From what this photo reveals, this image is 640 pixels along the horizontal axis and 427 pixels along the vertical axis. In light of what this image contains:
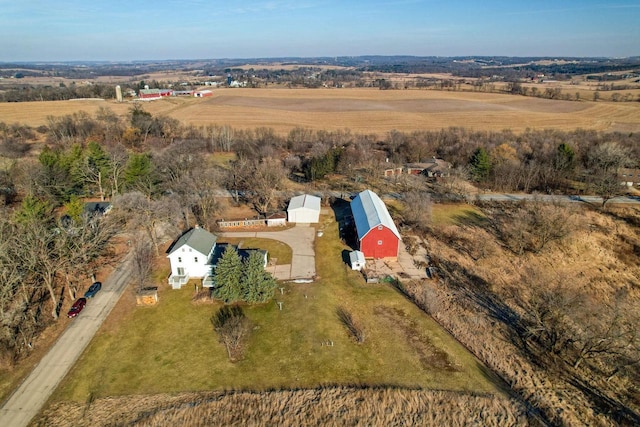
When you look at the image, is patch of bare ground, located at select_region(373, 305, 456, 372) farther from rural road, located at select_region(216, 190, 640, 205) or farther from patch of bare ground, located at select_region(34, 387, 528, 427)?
rural road, located at select_region(216, 190, 640, 205)

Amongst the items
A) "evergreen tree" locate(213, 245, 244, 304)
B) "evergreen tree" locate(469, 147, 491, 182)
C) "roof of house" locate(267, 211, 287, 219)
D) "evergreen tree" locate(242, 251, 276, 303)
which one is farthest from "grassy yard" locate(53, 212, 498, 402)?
"evergreen tree" locate(469, 147, 491, 182)

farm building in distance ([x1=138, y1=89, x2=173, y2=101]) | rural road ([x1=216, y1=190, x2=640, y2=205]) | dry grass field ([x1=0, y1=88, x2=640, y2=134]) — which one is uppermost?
farm building in distance ([x1=138, y1=89, x2=173, y2=101])

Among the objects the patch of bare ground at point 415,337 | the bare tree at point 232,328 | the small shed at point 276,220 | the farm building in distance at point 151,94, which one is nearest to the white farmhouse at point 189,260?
the bare tree at point 232,328

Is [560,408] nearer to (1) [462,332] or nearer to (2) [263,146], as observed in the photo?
(1) [462,332]

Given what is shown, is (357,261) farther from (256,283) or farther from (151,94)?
(151,94)

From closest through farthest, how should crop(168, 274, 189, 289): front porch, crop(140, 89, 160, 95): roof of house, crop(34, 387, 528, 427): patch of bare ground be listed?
crop(34, 387, 528, 427): patch of bare ground, crop(168, 274, 189, 289): front porch, crop(140, 89, 160, 95): roof of house

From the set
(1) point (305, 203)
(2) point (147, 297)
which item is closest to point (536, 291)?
(1) point (305, 203)
